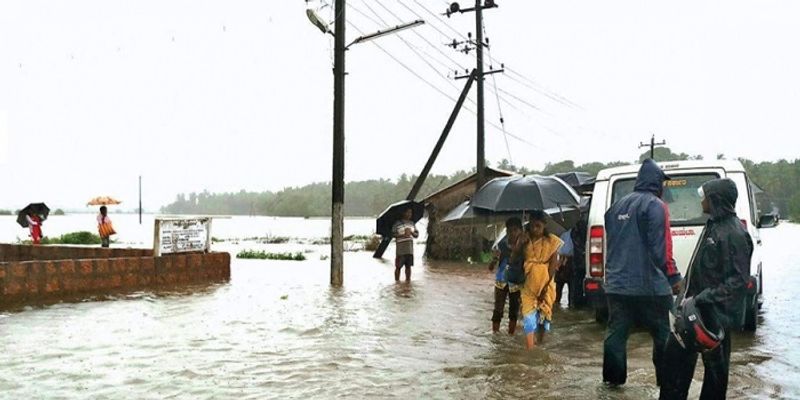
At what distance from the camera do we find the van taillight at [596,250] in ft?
26.2

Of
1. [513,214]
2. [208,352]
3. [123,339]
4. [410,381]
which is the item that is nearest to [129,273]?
[123,339]

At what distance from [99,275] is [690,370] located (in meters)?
10.0

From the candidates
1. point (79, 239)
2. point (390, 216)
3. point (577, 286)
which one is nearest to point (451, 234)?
point (390, 216)

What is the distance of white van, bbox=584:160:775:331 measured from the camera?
7.86 meters

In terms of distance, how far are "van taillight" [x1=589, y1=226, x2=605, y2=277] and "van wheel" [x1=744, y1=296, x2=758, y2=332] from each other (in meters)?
1.69

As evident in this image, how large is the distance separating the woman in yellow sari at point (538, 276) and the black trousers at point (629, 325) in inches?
68.5

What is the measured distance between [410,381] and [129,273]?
803 cm

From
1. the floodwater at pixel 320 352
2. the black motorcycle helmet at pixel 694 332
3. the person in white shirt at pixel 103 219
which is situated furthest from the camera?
the person in white shirt at pixel 103 219

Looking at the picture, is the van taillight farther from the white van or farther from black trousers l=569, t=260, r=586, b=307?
black trousers l=569, t=260, r=586, b=307

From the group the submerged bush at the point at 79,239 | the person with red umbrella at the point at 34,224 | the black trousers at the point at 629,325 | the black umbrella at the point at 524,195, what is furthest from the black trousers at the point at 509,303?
the submerged bush at the point at 79,239

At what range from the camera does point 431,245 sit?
2272 cm

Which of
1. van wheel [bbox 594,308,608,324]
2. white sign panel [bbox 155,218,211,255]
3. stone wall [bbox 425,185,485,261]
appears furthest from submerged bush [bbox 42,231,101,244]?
van wheel [bbox 594,308,608,324]

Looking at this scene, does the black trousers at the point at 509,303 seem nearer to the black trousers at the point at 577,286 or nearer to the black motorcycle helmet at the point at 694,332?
the black trousers at the point at 577,286

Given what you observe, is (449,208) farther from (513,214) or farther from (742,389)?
(742,389)
